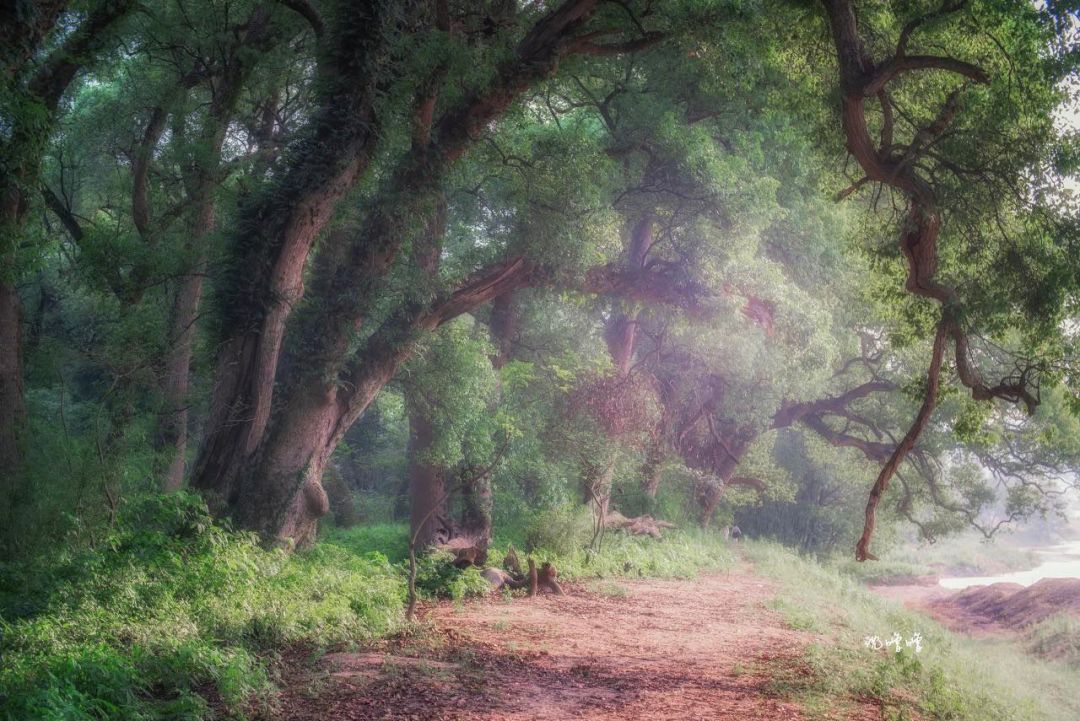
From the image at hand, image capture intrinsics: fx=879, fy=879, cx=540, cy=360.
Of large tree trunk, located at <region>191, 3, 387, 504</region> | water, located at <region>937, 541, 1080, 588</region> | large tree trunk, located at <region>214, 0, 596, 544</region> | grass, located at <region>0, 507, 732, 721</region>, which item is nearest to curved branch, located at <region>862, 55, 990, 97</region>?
large tree trunk, located at <region>214, 0, 596, 544</region>

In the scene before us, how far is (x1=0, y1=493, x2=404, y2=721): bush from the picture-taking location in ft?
16.1

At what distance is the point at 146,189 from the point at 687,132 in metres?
9.79

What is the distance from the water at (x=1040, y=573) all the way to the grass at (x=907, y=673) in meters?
14.2

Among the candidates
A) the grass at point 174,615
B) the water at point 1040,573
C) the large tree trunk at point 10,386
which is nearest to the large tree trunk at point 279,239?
the grass at point 174,615

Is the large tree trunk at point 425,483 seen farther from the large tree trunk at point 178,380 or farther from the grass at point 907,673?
the grass at point 907,673

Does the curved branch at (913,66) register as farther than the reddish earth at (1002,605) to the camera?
No

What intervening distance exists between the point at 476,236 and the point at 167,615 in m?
12.6

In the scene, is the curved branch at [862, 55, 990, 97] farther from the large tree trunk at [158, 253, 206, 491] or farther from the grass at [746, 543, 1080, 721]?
the large tree trunk at [158, 253, 206, 491]

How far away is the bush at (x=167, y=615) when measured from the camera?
193 inches

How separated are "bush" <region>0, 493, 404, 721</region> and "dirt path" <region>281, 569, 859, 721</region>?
539 mm

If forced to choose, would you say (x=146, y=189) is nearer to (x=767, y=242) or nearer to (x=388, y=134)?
(x=388, y=134)

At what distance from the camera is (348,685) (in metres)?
6.25

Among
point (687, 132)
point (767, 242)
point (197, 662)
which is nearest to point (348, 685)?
point (197, 662)
